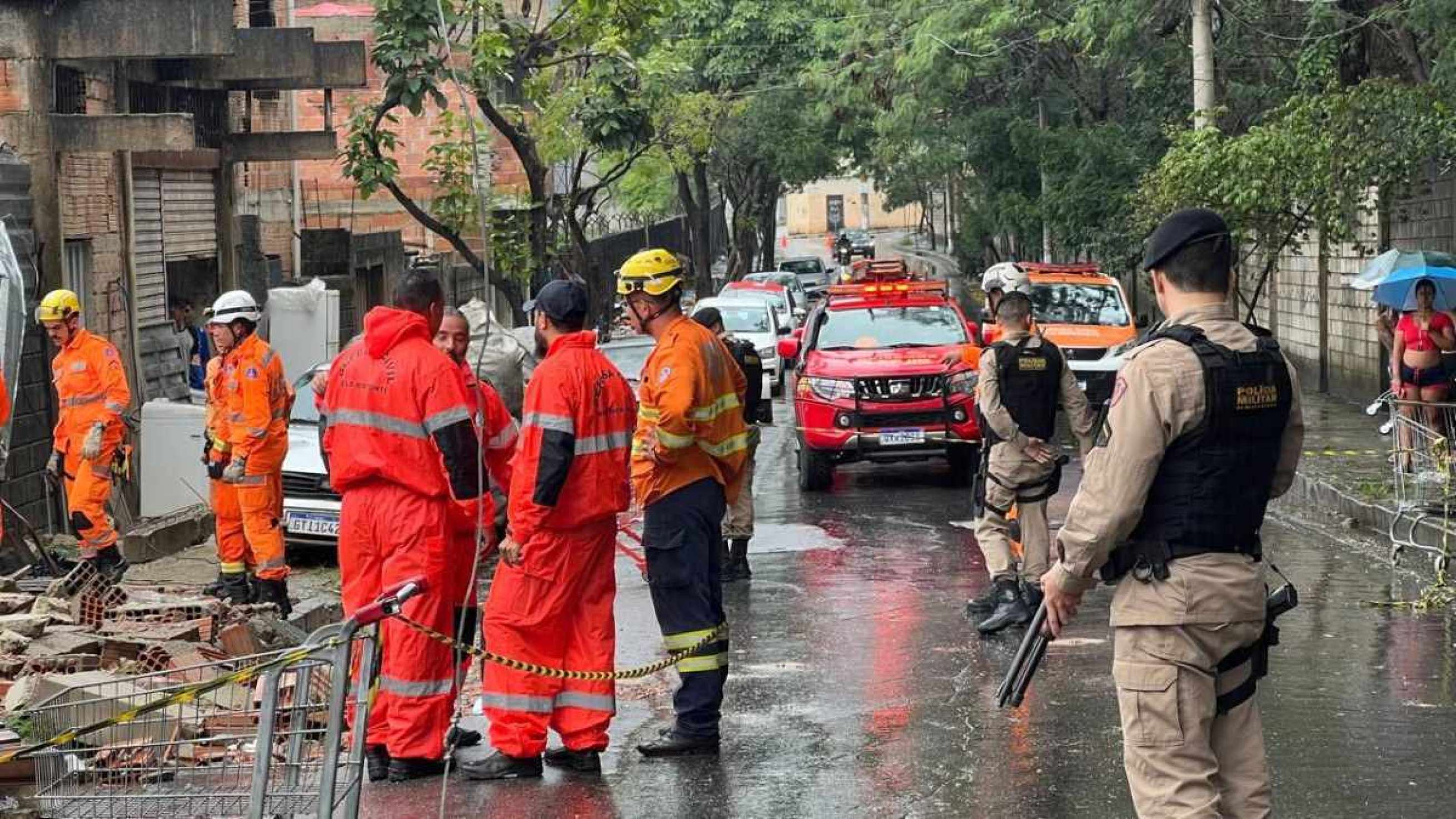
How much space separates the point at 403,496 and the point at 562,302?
3.24 ft

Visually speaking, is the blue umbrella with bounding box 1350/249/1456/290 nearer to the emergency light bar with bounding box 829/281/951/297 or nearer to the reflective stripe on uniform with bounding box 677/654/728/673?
the emergency light bar with bounding box 829/281/951/297

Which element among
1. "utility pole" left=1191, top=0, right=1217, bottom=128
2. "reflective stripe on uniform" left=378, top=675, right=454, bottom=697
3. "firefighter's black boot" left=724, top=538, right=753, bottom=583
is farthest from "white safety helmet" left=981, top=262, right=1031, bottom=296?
"utility pole" left=1191, top=0, right=1217, bottom=128

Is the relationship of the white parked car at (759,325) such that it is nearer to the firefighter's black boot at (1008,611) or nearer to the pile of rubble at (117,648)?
the pile of rubble at (117,648)

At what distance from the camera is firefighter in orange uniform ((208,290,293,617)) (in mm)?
11578

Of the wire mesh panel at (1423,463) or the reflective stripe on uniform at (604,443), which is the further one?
the wire mesh panel at (1423,463)

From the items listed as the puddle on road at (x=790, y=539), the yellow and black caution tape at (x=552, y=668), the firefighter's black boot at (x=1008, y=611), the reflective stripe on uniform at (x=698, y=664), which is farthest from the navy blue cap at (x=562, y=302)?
the puddle on road at (x=790, y=539)

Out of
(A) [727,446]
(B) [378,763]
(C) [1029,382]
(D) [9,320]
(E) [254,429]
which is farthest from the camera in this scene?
(E) [254,429]

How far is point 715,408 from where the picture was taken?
8.01 meters

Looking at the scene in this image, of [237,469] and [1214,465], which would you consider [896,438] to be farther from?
[1214,465]

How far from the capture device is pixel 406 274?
26.2ft

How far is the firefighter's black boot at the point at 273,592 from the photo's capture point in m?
11.7

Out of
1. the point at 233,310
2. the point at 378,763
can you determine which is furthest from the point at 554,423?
the point at 233,310

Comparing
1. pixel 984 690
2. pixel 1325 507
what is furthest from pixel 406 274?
pixel 1325 507

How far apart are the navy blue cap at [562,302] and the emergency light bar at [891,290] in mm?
11845
